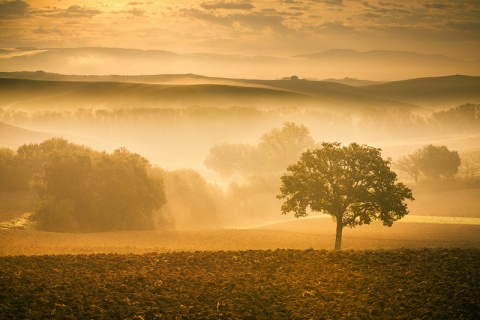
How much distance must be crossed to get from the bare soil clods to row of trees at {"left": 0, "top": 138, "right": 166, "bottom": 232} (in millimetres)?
26220

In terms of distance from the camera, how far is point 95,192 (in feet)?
193

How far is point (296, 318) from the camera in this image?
21.9 metres

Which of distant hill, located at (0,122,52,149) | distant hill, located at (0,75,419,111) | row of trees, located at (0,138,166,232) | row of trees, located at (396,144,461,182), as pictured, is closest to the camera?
row of trees, located at (0,138,166,232)

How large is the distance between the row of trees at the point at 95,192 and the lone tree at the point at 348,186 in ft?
69.1

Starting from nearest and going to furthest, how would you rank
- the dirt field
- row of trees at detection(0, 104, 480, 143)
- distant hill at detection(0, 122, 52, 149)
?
the dirt field, distant hill at detection(0, 122, 52, 149), row of trees at detection(0, 104, 480, 143)

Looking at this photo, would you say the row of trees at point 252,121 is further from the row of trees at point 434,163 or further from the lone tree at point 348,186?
the lone tree at point 348,186

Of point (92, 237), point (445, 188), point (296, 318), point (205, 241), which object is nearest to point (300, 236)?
point (205, 241)

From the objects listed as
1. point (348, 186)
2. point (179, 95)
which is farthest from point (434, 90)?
point (348, 186)

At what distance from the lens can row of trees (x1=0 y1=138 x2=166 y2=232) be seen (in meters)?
56.1

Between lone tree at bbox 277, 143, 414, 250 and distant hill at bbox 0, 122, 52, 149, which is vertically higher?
distant hill at bbox 0, 122, 52, 149

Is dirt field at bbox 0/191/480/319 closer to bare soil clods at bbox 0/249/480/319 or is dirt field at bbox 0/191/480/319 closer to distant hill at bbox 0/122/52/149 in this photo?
bare soil clods at bbox 0/249/480/319

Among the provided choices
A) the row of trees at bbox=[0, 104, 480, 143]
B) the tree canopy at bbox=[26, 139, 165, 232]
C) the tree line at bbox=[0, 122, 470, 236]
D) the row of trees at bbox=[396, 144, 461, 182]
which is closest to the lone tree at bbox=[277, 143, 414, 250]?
the tree line at bbox=[0, 122, 470, 236]

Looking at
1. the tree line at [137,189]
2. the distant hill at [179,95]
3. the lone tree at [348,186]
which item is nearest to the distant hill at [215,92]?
the distant hill at [179,95]

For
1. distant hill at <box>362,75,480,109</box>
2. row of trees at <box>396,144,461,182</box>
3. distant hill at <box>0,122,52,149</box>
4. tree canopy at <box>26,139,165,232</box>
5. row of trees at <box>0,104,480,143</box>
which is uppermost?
distant hill at <box>362,75,480,109</box>
